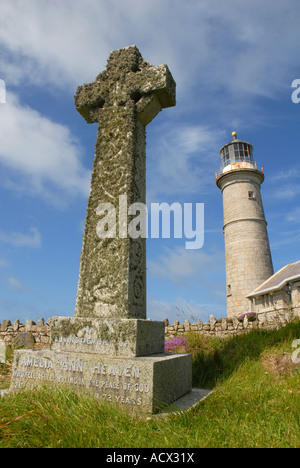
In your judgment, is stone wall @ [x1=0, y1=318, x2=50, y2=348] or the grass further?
stone wall @ [x1=0, y1=318, x2=50, y2=348]

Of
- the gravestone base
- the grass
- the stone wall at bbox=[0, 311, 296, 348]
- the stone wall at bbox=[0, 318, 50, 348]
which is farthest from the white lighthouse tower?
the gravestone base

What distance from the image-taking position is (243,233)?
18719 millimetres

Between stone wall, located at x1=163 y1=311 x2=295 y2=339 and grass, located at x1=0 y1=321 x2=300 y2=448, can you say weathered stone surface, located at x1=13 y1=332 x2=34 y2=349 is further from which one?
grass, located at x1=0 y1=321 x2=300 y2=448

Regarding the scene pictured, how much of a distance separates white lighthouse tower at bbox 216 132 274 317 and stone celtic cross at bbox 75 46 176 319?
1517cm

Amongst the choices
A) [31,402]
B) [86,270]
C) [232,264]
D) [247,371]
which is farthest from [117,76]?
[232,264]

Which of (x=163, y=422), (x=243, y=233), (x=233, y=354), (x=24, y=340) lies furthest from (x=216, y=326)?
(x=243, y=233)

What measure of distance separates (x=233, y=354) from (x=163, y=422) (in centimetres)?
310

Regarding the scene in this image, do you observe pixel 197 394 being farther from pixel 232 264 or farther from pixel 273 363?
pixel 232 264

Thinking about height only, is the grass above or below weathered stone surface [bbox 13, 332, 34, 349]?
below

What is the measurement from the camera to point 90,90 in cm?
457

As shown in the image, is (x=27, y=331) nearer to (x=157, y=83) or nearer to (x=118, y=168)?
(x=118, y=168)

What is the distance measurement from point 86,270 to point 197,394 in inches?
79.4

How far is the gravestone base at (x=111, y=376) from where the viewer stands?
8.87ft

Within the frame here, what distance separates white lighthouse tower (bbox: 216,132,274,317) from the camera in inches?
701
